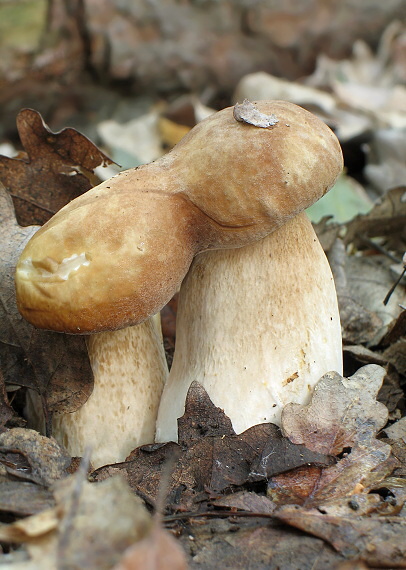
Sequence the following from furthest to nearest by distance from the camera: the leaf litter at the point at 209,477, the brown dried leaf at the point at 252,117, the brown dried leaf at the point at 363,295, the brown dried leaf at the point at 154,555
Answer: the brown dried leaf at the point at 363,295, the brown dried leaf at the point at 252,117, the leaf litter at the point at 209,477, the brown dried leaf at the point at 154,555

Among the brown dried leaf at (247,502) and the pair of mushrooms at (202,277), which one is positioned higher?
the pair of mushrooms at (202,277)

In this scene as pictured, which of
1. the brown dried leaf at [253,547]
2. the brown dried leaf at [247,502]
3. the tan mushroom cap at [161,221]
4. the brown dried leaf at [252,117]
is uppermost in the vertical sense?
the brown dried leaf at [252,117]

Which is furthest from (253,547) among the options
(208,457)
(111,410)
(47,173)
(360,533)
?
(47,173)

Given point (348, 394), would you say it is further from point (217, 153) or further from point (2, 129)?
point (2, 129)

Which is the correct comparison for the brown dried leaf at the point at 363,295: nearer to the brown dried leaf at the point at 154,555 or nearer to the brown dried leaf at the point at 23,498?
the brown dried leaf at the point at 23,498

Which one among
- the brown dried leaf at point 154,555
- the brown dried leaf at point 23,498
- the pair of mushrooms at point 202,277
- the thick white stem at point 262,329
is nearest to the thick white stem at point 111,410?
the pair of mushrooms at point 202,277

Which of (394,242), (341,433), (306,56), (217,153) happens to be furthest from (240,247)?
(306,56)

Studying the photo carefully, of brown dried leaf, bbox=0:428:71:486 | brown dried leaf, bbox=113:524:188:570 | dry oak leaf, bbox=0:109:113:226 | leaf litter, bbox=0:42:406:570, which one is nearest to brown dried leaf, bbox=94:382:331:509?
leaf litter, bbox=0:42:406:570

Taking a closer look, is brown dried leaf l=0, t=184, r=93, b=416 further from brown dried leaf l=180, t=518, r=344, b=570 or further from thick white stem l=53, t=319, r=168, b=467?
brown dried leaf l=180, t=518, r=344, b=570
